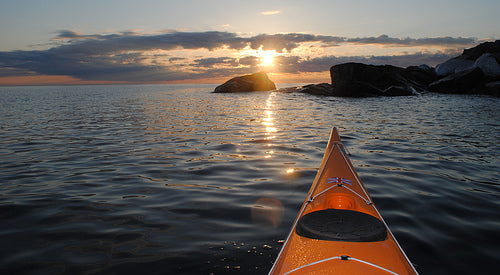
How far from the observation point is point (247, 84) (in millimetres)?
63281

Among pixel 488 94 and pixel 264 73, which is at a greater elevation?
pixel 264 73

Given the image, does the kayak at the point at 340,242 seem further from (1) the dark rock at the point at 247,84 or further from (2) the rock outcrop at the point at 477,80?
(1) the dark rock at the point at 247,84

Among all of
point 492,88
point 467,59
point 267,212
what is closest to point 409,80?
point 492,88

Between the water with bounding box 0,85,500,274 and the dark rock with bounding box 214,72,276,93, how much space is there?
164ft

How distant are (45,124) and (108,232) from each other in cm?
1451

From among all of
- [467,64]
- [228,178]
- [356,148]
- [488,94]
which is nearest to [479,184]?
[356,148]

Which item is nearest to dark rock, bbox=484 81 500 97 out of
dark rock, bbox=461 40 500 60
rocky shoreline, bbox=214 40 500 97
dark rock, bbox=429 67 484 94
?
→ rocky shoreline, bbox=214 40 500 97

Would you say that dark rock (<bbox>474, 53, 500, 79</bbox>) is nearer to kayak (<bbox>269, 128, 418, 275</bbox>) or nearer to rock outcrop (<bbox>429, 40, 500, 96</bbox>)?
rock outcrop (<bbox>429, 40, 500, 96</bbox>)

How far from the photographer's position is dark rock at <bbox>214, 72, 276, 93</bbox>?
60.1 m

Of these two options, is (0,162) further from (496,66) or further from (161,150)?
(496,66)

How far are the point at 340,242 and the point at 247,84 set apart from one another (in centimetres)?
6184

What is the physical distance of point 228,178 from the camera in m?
6.57

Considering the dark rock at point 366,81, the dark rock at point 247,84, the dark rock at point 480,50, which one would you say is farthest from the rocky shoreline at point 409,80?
the dark rock at point 247,84

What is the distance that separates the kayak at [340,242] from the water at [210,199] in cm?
66
